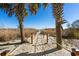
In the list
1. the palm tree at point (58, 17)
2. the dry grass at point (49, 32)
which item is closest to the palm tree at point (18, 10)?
the dry grass at point (49, 32)

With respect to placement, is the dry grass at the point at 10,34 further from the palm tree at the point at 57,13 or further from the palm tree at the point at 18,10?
the palm tree at the point at 57,13

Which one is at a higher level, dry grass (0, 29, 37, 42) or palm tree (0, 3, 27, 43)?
palm tree (0, 3, 27, 43)

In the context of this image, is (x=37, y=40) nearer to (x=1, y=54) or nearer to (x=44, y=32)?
(x=44, y=32)

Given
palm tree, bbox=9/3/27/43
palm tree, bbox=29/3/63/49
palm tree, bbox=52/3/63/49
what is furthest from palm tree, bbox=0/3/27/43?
palm tree, bbox=52/3/63/49

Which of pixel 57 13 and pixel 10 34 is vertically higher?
pixel 57 13

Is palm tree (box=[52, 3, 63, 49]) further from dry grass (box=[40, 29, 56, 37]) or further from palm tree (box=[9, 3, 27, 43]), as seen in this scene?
palm tree (box=[9, 3, 27, 43])

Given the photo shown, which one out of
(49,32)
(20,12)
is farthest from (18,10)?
(49,32)

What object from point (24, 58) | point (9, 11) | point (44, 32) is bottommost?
point (24, 58)

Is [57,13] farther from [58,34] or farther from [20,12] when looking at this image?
[20,12]

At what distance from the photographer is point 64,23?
3.40m

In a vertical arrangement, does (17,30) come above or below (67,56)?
above

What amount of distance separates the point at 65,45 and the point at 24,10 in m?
0.67

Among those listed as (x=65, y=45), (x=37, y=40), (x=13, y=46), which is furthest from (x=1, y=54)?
(x=65, y=45)

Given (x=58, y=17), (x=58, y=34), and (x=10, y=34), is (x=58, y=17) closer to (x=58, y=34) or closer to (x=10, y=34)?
(x=58, y=34)
